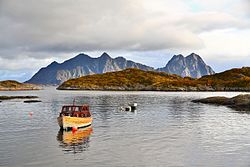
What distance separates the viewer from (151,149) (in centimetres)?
3678

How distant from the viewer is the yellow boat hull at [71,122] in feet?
168

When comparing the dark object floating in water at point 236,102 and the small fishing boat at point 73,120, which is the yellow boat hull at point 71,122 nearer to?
the small fishing boat at point 73,120

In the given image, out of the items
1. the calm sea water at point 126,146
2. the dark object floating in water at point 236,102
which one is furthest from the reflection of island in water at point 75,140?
the dark object floating in water at point 236,102

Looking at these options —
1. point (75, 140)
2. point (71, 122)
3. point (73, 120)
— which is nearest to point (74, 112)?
point (73, 120)

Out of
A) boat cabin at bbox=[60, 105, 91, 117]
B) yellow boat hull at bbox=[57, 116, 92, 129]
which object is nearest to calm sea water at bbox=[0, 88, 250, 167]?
yellow boat hull at bbox=[57, 116, 92, 129]

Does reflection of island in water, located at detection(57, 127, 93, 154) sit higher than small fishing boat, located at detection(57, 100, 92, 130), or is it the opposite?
small fishing boat, located at detection(57, 100, 92, 130)

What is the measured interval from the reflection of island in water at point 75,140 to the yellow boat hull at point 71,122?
100 cm

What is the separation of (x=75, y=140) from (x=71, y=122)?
8.86 metres

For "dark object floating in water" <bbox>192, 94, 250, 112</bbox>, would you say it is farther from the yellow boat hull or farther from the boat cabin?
the yellow boat hull

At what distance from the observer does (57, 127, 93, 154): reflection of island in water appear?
123 feet

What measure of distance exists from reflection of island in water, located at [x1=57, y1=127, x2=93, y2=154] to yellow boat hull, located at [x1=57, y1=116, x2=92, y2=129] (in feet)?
3.27

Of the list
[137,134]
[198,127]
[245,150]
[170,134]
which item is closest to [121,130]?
[137,134]

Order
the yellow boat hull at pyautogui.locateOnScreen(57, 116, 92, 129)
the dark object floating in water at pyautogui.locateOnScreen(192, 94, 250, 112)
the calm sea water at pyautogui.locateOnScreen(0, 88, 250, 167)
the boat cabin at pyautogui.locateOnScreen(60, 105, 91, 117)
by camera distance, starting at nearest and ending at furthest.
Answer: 1. the calm sea water at pyautogui.locateOnScreen(0, 88, 250, 167)
2. the yellow boat hull at pyautogui.locateOnScreen(57, 116, 92, 129)
3. the boat cabin at pyautogui.locateOnScreen(60, 105, 91, 117)
4. the dark object floating in water at pyautogui.locateOnScreen(192, 94, 250, 112)

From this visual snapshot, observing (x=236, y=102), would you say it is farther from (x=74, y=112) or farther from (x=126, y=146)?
(x=126, y=146)
